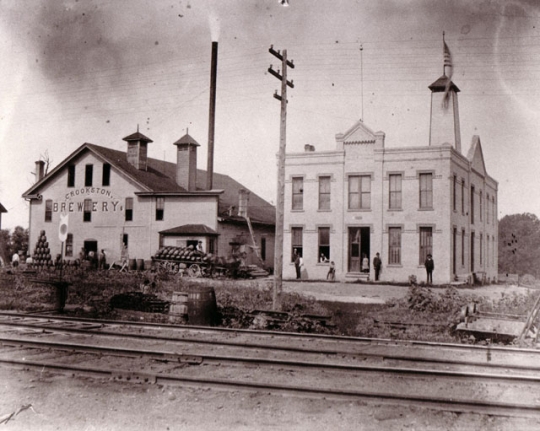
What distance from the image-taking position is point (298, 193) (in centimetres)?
2052

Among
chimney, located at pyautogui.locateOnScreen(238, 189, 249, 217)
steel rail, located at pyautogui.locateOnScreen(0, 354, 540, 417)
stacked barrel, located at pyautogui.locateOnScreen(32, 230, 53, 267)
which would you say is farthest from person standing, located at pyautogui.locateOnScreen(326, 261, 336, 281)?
steel rail, located at pyautogui.locateOnScreen(0, 354, 540, 417)

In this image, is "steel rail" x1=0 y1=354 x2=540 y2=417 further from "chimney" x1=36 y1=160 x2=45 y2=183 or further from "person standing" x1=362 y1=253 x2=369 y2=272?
"person standing" x1=362 y1=253 x2=369 y2=272

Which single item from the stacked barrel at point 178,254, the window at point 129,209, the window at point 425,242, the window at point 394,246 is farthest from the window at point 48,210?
the window at point 425,242

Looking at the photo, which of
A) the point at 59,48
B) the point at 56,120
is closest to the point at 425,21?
the point at 59,48

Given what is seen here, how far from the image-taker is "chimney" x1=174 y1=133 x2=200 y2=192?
14.2 meters

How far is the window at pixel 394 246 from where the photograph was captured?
706 inches

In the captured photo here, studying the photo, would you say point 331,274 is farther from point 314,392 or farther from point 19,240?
point 314,392

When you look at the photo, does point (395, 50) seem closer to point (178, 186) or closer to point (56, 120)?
point (56, 120)

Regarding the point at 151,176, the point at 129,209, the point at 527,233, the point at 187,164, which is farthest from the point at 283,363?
the point at 187,164

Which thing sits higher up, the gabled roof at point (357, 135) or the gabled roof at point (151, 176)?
the gabled roof at point (357, 135)

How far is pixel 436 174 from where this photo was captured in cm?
1761

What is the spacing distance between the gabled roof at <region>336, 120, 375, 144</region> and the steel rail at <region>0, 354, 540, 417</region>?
14572mm

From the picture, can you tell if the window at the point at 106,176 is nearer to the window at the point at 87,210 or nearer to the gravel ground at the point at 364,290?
the window at the point at 87,210

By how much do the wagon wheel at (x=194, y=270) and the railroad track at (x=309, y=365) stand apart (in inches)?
260
